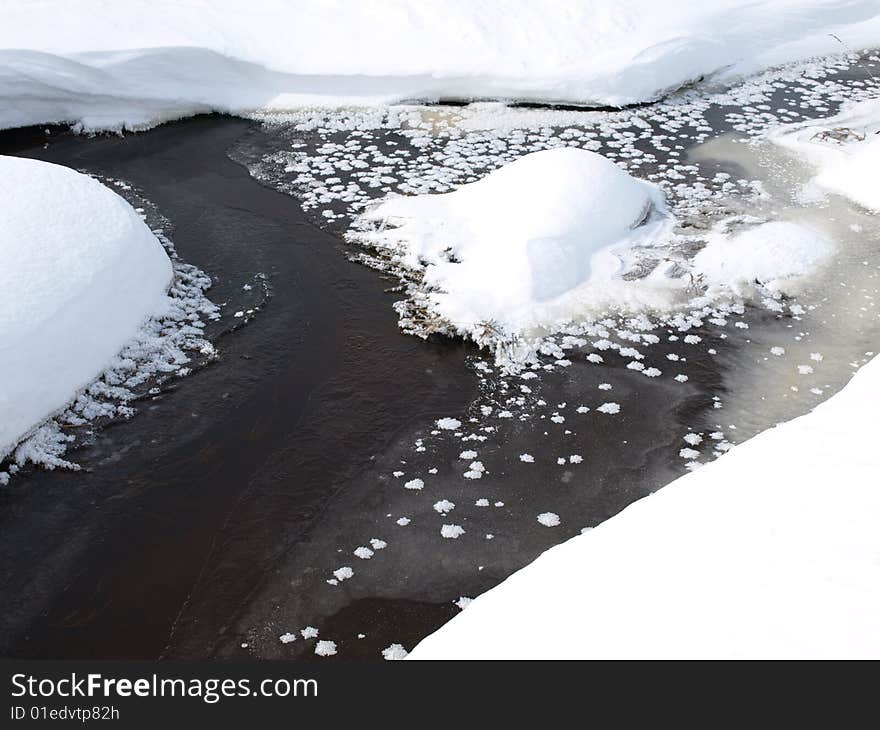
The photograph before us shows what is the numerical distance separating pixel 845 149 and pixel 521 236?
6311 mm

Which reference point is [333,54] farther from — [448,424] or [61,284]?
[448,424]

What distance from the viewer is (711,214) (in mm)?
10086

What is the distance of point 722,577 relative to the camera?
3686 millimetres

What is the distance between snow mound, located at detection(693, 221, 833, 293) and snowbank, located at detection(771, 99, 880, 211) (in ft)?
5.61

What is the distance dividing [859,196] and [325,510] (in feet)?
28.2

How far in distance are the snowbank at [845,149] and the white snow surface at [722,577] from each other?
7284mm

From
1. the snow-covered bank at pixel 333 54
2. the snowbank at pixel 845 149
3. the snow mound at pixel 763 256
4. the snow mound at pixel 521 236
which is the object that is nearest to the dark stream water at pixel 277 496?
the snow mound at pixel 521 236

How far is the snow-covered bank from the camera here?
12.9 metres

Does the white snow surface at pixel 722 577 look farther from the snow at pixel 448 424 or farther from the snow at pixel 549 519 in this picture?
the snow at pixel 448 424

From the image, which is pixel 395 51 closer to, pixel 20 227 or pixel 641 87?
pixel 641 87

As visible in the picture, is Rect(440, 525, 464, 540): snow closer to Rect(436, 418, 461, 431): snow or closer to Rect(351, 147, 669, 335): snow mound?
Rect(436, 418, 461, 431): snow

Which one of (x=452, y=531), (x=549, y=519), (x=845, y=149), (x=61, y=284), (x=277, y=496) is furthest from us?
(x=845, y=149)

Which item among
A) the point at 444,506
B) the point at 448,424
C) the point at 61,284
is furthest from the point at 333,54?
the point at 444,506

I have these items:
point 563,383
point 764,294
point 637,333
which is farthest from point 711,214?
point 563,383
